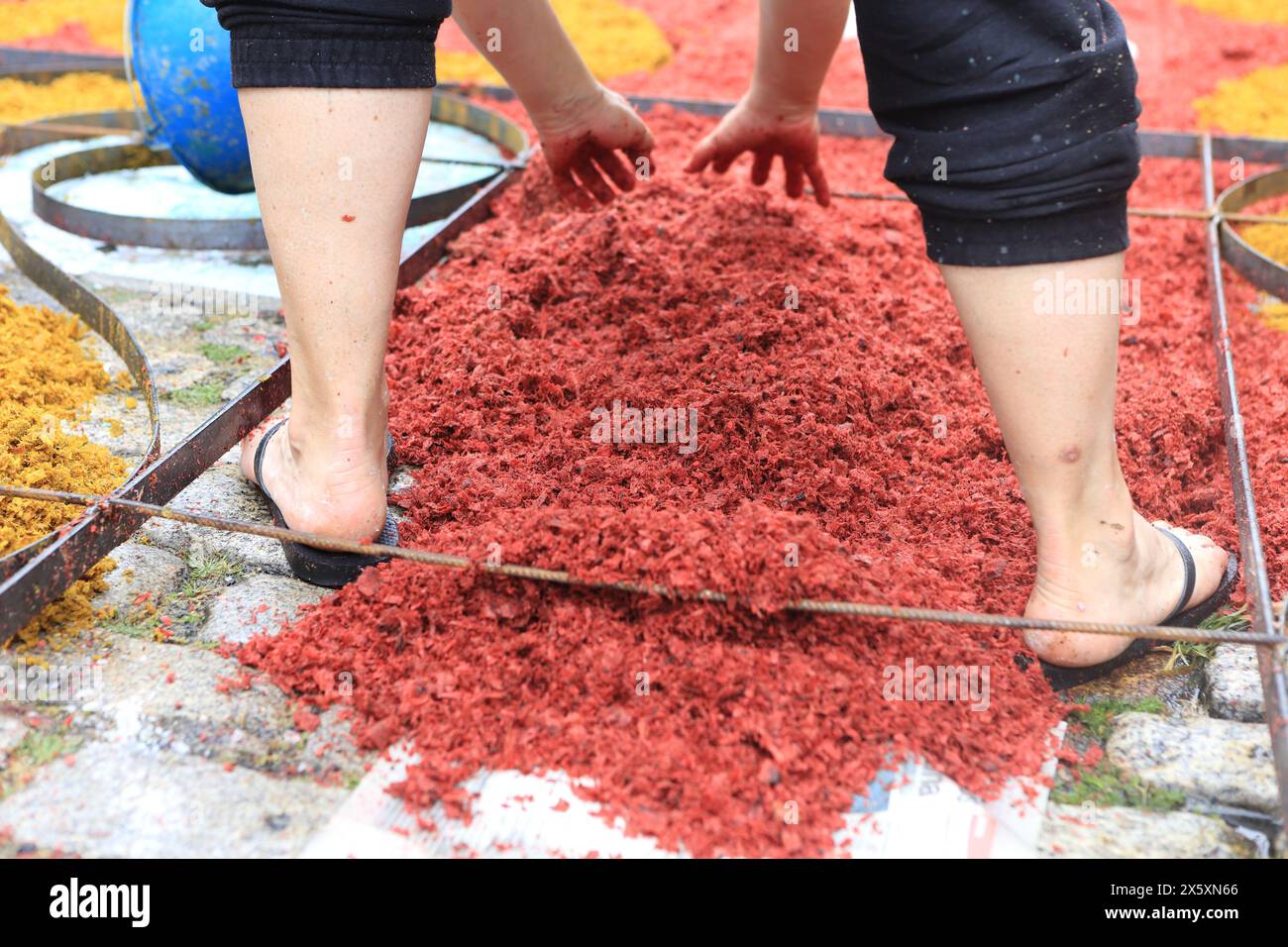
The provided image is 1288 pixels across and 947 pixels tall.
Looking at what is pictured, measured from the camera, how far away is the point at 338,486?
1695 mm

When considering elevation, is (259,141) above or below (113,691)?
above

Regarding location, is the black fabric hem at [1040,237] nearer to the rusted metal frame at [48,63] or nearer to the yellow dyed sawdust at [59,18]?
the rusted metal frame at [48,63]

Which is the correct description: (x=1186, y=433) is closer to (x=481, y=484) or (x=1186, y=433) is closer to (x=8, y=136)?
(x=481, y=484)

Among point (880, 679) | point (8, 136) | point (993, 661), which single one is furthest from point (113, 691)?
point (8, 136)

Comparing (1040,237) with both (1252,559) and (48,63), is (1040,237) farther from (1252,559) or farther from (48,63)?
(48,63)

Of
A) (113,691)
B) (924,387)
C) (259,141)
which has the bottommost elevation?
(113,691)

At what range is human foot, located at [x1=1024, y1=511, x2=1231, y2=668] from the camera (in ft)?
5.17

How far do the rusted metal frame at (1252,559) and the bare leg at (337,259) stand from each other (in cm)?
129

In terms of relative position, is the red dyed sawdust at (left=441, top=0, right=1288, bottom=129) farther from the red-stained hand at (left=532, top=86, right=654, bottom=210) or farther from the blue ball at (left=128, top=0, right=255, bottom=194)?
the blue ball at (left=128, top=0, right=255, bottom=194)

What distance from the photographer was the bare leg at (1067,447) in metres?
1.45

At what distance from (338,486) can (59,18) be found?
476 cm

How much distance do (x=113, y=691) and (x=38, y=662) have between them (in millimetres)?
136

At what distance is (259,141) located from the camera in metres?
1.56

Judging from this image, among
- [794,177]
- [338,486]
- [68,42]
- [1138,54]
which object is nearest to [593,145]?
[794,177]
